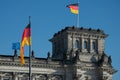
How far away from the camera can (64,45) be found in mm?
85125

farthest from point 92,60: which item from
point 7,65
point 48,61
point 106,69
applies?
point 7,65

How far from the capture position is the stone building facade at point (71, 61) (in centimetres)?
7794

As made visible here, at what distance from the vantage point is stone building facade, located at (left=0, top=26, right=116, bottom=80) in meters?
77.9

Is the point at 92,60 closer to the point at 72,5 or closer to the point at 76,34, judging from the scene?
the point at 76,34

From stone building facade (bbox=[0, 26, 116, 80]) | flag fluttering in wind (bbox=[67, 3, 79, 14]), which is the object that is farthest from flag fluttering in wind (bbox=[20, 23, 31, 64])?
flag fluttering in wind (bbox=[67, 3, 79, 14])

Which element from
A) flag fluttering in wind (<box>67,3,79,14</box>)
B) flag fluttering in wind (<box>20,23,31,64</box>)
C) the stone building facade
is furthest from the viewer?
flag fluttering in wind (<box>67,3,79,14</box>)

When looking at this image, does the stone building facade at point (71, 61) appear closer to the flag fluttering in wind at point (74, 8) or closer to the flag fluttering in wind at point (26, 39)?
the flag fluttering in wind at point (74, 8)

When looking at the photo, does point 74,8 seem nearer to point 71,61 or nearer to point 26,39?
point 71,61

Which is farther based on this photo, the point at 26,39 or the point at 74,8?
the point at 74,8

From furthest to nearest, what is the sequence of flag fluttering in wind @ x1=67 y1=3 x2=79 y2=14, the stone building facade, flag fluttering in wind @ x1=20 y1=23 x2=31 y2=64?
1. flag fluttering in wind @ x1=67 y1=3 x2=79 y2=14
2. the stone building facade
3. flag fluttering in wind @ x1=20 y1=23 x2=31 y2=64

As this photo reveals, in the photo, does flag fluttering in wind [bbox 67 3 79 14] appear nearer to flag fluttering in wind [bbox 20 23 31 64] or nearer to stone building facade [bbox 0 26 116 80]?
stone building facade [bbox 0 26 116 80]

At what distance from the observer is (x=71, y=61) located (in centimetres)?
8206

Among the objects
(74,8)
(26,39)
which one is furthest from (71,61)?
(26,39)

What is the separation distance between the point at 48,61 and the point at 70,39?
22.1ft
